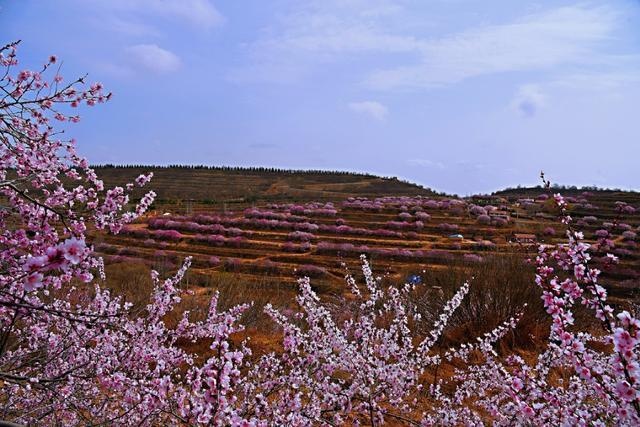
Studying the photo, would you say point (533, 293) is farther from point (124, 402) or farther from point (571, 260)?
point (124, 402)

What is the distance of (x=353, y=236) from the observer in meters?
35.1

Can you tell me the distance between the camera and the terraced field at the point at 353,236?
2594 centimetres

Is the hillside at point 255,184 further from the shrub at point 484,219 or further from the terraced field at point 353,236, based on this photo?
the shrub at point 484,219

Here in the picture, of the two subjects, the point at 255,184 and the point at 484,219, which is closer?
the point at 484,219

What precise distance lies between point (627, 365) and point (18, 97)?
501cm

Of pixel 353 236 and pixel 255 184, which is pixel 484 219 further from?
pixel 255 184

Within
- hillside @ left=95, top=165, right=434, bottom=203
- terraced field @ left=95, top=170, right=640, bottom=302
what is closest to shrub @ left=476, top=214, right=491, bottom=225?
terraced field @ left=95, top=170, right=640, bottom=302

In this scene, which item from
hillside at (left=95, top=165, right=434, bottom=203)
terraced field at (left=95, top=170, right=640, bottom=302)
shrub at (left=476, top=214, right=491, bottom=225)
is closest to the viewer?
terraced field at (left=95, top=170, right=640, bottom=302)

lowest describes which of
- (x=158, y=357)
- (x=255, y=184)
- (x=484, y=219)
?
(x=158, y=357)

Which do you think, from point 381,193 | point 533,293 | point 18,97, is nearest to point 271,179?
point 381,193

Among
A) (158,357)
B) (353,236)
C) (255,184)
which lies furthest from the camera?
(255,184)

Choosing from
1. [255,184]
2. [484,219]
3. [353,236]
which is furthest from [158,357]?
[255,184]

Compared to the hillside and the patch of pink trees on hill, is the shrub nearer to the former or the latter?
the hillside

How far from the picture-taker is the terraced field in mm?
25944
